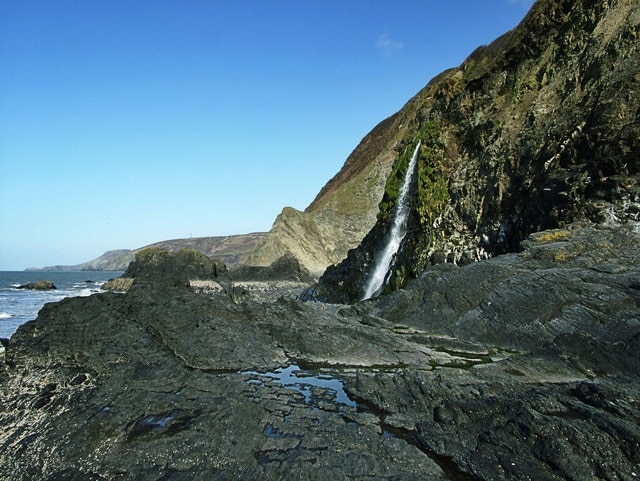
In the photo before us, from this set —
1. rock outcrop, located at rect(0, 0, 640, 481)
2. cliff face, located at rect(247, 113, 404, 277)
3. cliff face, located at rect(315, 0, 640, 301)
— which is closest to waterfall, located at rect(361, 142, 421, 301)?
cliff face, located at rect(315, 0, 640, 301)

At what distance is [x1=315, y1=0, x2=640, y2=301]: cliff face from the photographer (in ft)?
62.5

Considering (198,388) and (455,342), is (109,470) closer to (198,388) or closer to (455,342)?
(198,388)

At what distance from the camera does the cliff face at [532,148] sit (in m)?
19.1

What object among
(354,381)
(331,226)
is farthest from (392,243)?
(331,226)

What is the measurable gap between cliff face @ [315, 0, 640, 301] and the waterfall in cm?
85

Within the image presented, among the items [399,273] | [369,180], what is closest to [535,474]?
[399,273]

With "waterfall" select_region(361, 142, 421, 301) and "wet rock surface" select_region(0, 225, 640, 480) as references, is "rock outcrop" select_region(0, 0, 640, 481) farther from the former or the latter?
"waterfall" select_region(361, 142, 421, 301)

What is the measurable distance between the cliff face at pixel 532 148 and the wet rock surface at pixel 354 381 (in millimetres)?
2707

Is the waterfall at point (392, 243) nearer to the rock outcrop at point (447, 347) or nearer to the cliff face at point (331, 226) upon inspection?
the rock outcrop at point (447, 347)

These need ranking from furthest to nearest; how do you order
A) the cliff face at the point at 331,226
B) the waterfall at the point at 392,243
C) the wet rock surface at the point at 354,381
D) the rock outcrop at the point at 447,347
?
the cliff face at the point at 331,226 → the waterfall at the point at 392,243 → the rock outcrop at the point at 447,347 → the wet rock surface at the point at 354,381

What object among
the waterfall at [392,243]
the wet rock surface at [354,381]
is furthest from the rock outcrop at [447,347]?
the waterfall at [392,243]

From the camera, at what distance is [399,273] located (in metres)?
27.9

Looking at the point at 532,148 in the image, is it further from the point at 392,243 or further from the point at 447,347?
the point at 447,347

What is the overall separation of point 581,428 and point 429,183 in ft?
77.9
